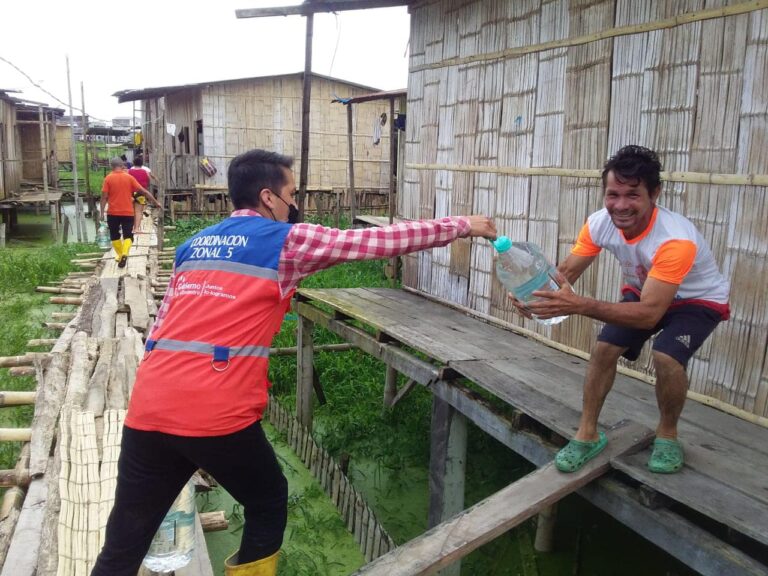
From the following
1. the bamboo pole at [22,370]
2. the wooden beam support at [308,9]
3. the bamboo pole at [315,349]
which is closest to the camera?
the wooden beam support at [308,9]

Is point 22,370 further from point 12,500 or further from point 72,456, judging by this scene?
point 72,456

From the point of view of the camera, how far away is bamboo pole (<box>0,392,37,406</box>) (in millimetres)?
5016

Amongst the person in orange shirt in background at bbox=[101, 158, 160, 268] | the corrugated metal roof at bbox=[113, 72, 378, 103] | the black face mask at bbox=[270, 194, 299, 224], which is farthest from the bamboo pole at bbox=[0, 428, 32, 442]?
the corrugated metal roof at bbox=[113, 72, 378, 103]

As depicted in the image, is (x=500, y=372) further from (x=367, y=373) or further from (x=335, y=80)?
(x=335, y=80)

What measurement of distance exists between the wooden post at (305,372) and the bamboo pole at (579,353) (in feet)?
3.56

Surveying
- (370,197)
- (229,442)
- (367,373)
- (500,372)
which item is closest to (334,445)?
(367,373)

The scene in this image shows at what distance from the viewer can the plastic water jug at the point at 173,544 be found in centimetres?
294

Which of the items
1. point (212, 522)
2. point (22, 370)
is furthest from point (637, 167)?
point (22, 370)

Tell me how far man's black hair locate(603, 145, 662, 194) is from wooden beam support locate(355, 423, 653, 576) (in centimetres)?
108

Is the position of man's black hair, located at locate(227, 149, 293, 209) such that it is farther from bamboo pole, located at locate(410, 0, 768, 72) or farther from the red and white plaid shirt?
bamboo pole, located at locate(410, 0, 768, 72)

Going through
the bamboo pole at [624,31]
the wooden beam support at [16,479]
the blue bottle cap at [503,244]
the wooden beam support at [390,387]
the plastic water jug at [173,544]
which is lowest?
the wooden beam support at [390,387]

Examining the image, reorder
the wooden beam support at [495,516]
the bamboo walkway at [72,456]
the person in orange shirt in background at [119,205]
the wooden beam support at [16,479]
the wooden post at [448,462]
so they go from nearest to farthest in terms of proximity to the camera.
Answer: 1. the wooden beam support at [495,516]
2. the bamboo walkway at [72,456]
3. the wooden beam support at [16,479]
4. the wooden post at [448,462]
5. the person in orange shirt in background at [119,205]

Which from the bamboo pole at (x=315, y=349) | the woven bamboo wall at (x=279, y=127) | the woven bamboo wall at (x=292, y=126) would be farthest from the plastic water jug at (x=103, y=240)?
the bamboo pole at (x=315, y=349)

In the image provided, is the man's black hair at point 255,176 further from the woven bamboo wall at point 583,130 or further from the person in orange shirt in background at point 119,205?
the person in orange shirt in background at point 119,205
